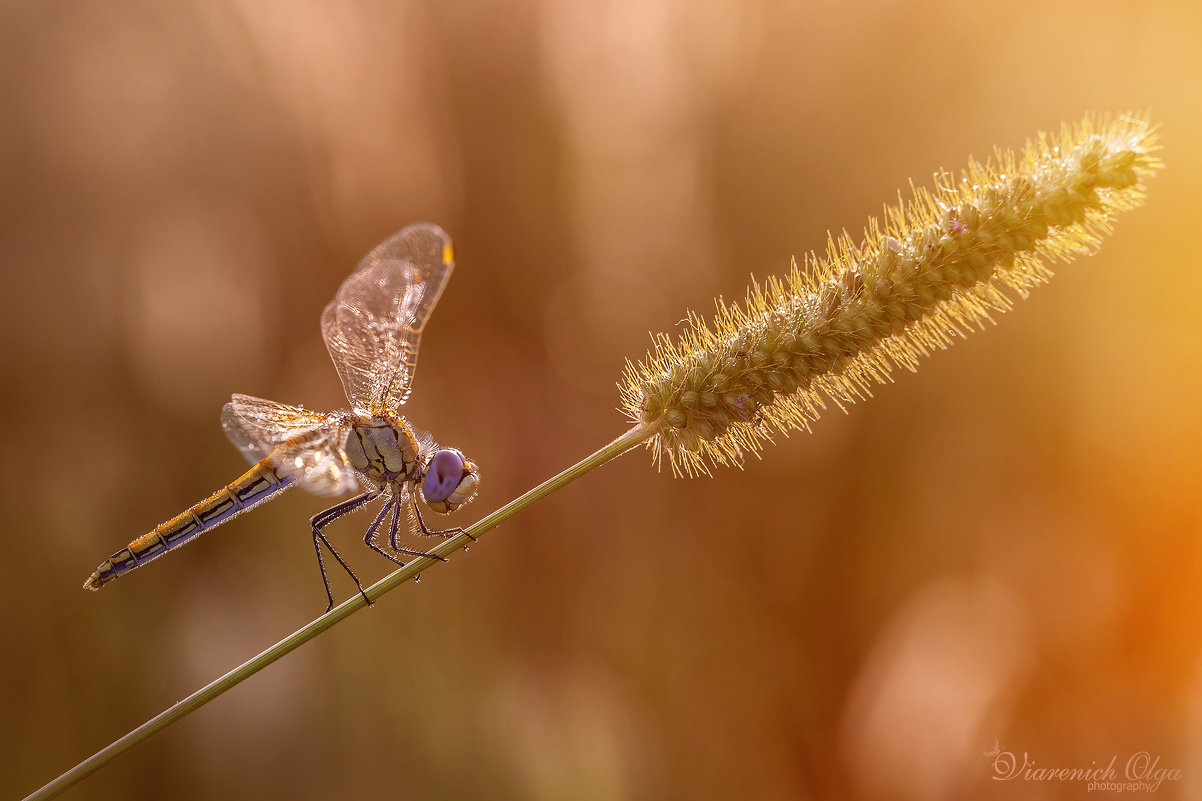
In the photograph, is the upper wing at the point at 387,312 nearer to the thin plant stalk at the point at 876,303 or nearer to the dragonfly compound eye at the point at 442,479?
the dragonfly compound eye at the point at 442,479

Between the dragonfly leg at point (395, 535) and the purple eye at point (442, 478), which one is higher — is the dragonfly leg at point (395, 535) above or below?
below

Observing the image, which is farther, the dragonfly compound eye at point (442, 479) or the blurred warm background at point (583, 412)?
the blurred warm background at point (583, 412)

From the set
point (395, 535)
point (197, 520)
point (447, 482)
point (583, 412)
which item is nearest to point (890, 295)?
point (447, 482)

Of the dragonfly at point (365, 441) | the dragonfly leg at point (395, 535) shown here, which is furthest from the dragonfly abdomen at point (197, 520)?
the dragonfly leg at point (395, 535)

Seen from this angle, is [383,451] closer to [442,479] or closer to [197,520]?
[442,479]

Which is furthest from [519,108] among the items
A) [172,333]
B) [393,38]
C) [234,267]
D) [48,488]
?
[48,488]
